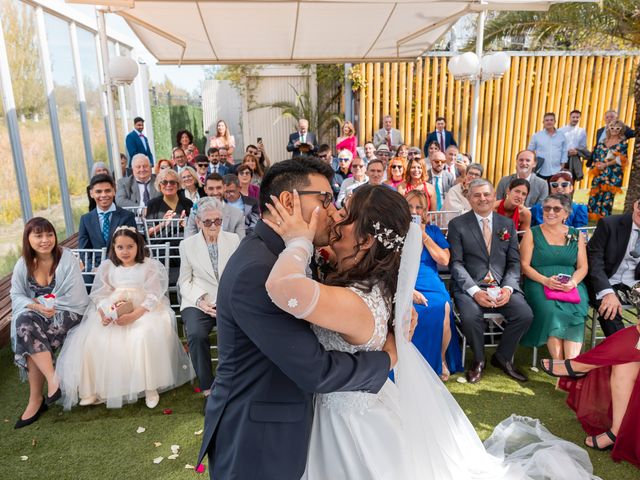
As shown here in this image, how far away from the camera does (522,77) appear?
1245 centimetres

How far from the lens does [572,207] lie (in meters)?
5.87

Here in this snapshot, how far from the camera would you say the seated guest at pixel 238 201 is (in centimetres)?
598

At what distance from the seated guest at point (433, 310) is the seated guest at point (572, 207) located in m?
1.68

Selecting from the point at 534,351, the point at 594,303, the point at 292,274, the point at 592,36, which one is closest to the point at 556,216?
the point at 594,303

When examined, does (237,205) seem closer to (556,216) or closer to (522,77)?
(556,216)

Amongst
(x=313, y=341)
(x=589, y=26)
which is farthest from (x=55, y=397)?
(x=589, y=26)

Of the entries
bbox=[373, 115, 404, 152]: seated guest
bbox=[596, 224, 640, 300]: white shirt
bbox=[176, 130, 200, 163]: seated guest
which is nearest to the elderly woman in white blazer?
bbox=[596, 224, 640, 300]: white shirt

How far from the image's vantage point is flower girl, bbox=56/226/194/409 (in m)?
3.96

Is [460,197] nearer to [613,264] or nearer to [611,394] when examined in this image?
[613,264]

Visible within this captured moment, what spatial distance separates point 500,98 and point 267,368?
1268 centimetres

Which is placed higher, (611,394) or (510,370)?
(611,394)

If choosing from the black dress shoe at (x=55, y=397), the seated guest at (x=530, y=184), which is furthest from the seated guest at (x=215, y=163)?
the black dress shoe at (x=55, y=397)

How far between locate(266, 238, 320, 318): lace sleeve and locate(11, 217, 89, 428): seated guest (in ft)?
11.0

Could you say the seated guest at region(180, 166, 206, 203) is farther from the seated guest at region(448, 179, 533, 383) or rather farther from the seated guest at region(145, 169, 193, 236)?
the seated guest at region(448, 179, 533, 383)
